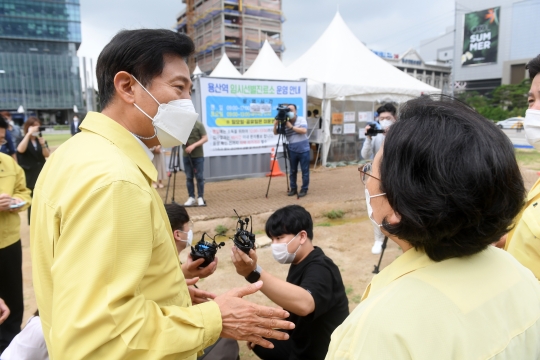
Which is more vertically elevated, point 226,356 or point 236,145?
point 236,145

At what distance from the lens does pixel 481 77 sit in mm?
54656

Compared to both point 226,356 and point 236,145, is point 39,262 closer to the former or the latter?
point 226,356

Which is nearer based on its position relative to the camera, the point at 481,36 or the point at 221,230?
the point at 221,230

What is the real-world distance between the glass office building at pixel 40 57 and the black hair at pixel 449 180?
218 ft

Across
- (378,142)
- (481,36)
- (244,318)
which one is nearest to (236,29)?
(481,36)

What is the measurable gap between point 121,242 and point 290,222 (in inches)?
56.8

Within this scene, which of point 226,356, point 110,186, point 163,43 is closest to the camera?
point 110,186

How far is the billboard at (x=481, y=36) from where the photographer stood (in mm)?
52344

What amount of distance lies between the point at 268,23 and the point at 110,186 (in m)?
66.7

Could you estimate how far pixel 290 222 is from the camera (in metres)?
2.29

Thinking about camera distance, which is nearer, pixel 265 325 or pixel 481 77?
pixel 265 325

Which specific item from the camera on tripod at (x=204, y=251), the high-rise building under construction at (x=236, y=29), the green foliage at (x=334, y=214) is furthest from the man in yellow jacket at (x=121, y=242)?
the high-rise building under construction at (x=236, y=29)

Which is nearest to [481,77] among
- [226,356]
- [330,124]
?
[330,124]

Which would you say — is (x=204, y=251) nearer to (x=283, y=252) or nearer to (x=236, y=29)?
(x=283, y=252)
